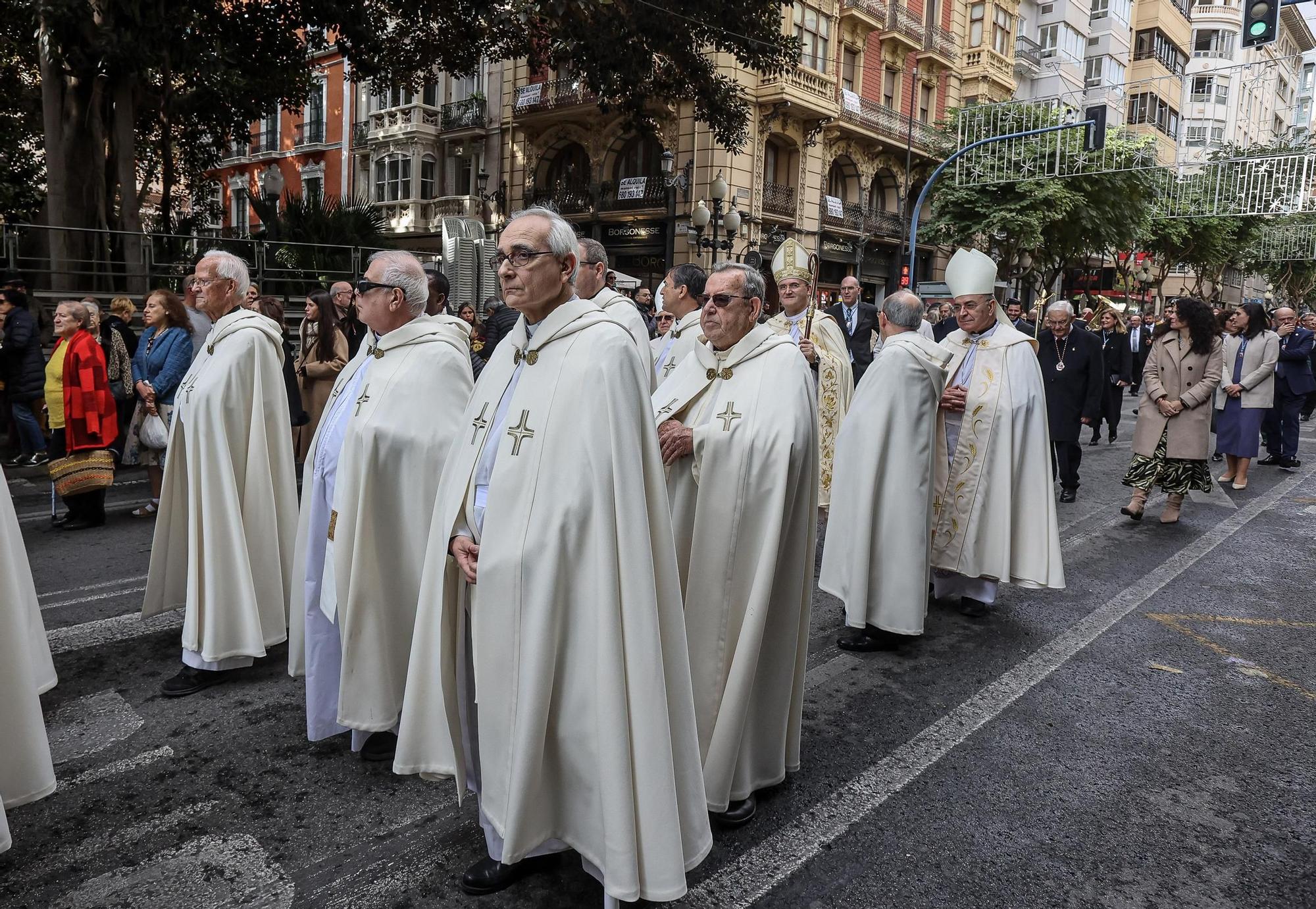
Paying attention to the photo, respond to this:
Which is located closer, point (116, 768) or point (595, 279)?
point (116, 768)

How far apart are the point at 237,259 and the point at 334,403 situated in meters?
1.13

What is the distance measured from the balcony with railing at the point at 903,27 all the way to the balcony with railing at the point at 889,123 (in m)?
2.21

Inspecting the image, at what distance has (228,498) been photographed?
422cm

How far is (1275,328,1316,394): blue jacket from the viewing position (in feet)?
40.5

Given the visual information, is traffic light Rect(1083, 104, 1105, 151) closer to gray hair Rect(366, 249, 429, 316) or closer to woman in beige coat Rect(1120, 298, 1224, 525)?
woman in beige coat Rect(1120, 298, 1224, 525)

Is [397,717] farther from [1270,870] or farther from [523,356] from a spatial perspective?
[1270,870]

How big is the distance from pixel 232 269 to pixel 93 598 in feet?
8.00

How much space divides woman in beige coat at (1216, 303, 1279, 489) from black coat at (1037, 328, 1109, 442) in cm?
180

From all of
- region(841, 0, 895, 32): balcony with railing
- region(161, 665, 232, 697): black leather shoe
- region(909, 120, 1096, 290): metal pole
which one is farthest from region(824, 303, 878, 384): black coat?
region(841, 0, 895, 32): balcony with railing

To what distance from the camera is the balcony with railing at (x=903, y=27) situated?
32.0 m

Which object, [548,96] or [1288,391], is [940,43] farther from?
[1288,391]

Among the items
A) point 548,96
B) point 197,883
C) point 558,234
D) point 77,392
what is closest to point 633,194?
point 548,96

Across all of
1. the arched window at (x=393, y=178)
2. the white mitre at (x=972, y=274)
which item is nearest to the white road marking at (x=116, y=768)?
the white mitre at (x=972, y=274)

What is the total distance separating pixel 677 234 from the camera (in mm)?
27828
